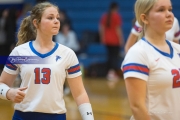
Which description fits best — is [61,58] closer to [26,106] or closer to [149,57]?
[26,106]

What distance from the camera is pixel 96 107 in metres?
8.55

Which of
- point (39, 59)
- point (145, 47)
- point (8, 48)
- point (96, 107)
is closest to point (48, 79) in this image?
point (39, 59)

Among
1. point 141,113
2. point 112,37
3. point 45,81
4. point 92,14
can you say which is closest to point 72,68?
point 45,81

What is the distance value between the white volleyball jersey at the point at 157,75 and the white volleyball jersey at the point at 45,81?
0.67m

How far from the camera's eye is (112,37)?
44.7 feet

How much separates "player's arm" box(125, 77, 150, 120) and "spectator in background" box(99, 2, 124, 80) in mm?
9957

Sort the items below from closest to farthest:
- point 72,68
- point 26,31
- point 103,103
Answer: point 72,68 < point 26,31 < point 103,103

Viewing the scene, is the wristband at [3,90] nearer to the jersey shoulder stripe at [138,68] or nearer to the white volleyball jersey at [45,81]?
the white volleyball jersey at [45,81]

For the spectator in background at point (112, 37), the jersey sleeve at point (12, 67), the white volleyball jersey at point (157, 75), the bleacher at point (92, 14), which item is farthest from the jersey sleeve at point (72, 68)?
the bleacher at point (92, 14)

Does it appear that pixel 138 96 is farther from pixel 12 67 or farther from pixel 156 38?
pixel 12 67

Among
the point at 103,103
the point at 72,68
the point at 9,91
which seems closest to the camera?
the point at 9,91

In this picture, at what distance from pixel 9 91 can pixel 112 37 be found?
9924mm

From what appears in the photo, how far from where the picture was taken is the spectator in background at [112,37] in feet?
43.8

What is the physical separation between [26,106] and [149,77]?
1.06 m
